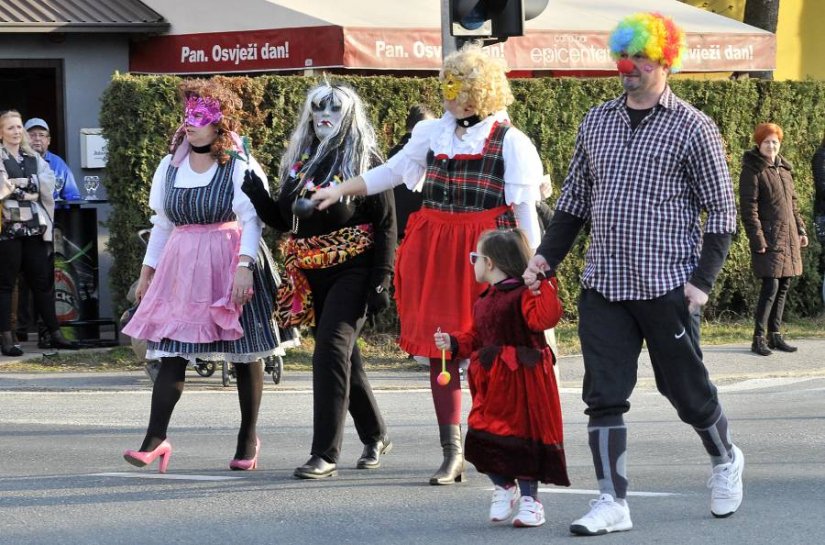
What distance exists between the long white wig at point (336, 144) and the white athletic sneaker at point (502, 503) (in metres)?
1.84

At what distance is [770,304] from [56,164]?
6444 millimetres

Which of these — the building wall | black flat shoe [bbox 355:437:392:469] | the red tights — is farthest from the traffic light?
the building wall

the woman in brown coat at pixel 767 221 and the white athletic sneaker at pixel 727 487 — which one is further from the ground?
the woman in brown coat at pixel 767 221

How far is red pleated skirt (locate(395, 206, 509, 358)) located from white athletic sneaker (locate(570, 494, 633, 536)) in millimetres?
1259

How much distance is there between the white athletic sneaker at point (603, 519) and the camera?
591 centimetres

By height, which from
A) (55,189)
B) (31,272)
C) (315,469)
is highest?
(55,189)

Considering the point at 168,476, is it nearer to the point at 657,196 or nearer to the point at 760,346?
the point at 657,196

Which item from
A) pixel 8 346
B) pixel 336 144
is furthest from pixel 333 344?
pixel 8 346

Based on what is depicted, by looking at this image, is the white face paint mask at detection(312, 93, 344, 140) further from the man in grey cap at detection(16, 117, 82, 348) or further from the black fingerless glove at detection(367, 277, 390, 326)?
the man in grey cap at detection(16, 117, 82, 348)

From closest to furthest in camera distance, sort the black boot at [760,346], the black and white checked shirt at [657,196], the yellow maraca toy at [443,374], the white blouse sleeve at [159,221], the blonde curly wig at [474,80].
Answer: the black and white checked shirt at [657,196]
the yellow maraca toy at [443,374]
the blonde curly wig at [474,80]
the white blouse sleeve at [159,221]
the black boot at [760,346]

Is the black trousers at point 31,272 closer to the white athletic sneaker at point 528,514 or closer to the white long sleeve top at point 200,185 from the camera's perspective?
the white long sleeve top at point 200,185

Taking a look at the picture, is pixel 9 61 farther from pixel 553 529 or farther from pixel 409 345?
pixel 553 529

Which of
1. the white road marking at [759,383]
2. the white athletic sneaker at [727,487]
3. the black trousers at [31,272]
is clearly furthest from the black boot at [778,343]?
the white athletic sneaker at [727,487]

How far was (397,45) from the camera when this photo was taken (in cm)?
1544
